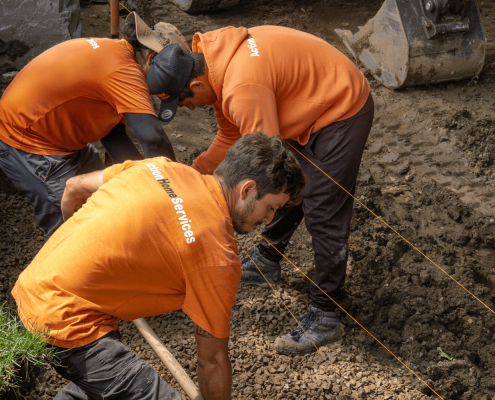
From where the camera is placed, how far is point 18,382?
2.17 m

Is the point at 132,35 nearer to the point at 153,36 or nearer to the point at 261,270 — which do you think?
the point at 153,36

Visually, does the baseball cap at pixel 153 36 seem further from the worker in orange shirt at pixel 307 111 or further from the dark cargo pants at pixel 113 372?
the dark cargo pants at pixel 113 372

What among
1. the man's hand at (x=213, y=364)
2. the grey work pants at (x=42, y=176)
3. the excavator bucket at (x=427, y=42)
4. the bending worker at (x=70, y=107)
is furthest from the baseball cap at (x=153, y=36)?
the excavator bucket at (x=427, y=42)

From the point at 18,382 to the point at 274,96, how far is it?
1911 millimetres

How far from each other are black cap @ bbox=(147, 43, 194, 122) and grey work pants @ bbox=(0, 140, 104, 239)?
2.88 ft

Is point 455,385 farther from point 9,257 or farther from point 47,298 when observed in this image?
point 9,257

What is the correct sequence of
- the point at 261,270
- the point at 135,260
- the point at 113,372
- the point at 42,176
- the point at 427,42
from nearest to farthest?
1. the point at 135,260
2. the point at 113,372
3. the point at 42,176
4. the point at 261,270
5. the point at 427,42

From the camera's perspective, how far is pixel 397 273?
4.03 m

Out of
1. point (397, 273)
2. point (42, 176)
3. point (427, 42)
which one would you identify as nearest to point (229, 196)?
point (42, 176)

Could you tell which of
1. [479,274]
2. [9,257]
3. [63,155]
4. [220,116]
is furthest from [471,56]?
[9,257]

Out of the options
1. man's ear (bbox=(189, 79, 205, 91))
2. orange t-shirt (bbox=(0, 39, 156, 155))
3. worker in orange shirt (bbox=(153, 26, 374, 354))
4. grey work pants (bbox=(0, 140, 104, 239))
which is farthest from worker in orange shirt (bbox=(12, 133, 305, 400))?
grey work pants (bbox=(0, 140, 104, 239))

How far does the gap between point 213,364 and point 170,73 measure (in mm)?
1672

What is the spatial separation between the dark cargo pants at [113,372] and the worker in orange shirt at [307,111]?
1.31m

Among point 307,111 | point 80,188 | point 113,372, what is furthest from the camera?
point 307,111
